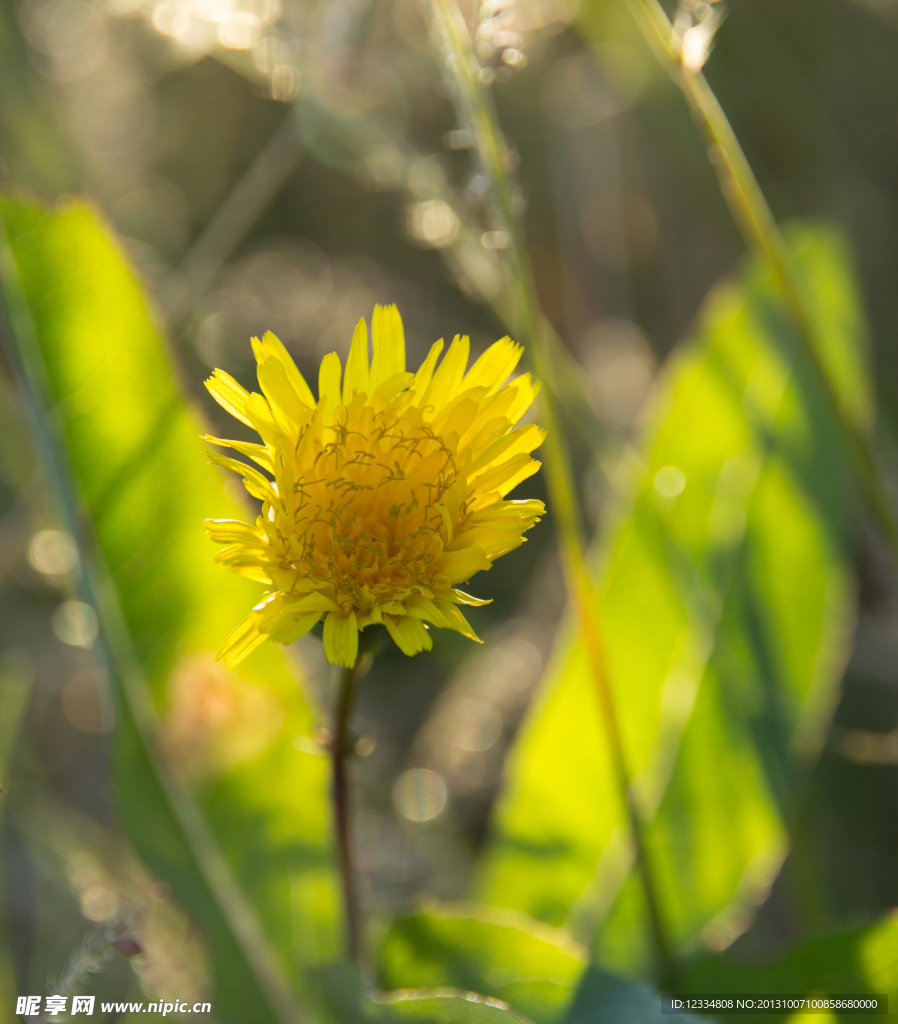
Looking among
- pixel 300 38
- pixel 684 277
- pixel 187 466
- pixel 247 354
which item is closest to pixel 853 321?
pixel 684 277

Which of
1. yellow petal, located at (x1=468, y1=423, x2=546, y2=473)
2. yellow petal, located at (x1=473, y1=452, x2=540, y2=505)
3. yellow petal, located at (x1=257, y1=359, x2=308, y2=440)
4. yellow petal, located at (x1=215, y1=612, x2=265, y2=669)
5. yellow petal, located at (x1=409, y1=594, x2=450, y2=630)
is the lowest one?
yellow petal, located at (x1=215, y1=612, x2=265, y2=669)

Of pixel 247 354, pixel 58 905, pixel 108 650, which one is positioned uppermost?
pixel 247 354

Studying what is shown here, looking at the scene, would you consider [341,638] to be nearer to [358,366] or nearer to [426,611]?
[426,611]

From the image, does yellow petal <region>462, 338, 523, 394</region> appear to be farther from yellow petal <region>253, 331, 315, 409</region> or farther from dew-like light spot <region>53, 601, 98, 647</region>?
dew-like light spot <region>53, 601, 98, 647</region>

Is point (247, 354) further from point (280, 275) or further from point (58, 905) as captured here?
point (58, 905)

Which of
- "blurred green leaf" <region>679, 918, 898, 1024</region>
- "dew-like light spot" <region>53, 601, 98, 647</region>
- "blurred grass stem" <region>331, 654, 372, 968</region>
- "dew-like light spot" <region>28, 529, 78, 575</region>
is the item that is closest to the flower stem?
"blurred grass stem" <region>331, 654, 372, 968</region>

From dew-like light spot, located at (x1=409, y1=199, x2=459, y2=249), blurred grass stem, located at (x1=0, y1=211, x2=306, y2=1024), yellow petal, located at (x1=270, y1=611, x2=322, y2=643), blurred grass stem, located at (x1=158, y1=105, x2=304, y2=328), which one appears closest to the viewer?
yellow petal, located at (x1=270, y1=611, x2=322, y2=643)
